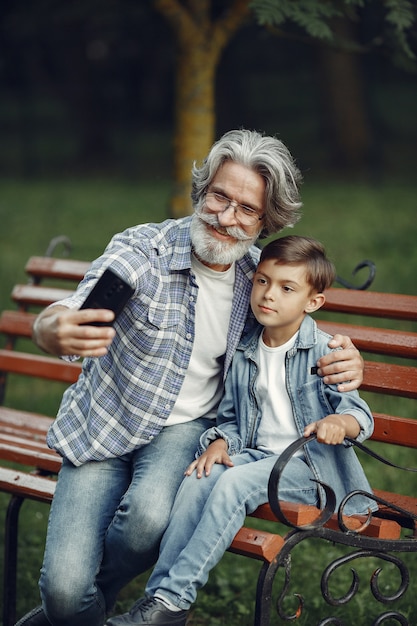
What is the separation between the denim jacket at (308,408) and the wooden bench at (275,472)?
13 cm

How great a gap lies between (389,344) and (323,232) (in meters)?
6.69

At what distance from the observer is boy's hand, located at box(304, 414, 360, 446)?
2.97 m

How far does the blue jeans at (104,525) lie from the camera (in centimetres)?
314

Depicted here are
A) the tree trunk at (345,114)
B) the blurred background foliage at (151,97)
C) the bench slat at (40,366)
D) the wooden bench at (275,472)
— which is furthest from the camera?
the blurred background foliage at (151,97)

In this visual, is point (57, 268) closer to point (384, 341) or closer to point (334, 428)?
point (384, 341)

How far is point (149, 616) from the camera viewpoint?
9.37 feet

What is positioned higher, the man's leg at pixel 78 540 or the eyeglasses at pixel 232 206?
the eyeglasses at pixel 232 206

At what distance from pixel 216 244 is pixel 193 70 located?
6.33 ft

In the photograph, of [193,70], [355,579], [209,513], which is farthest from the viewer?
[193,70]

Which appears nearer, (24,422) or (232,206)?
(232,206)

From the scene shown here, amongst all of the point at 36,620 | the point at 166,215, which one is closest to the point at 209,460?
the point at 36,620

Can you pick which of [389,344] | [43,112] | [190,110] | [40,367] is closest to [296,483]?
[389,344]

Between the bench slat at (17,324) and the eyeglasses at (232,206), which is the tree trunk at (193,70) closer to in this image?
the bench slat at (17,324)

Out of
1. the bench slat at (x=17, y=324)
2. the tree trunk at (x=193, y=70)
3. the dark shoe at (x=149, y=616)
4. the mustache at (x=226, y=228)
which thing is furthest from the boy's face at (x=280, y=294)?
the tree trunk at (x=193, y=70)
